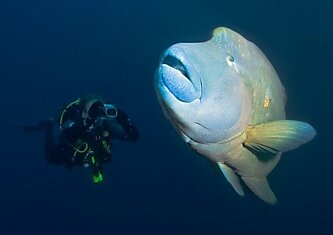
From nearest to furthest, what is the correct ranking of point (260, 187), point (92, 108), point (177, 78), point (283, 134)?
1. point (177, 78)
2. point (283, 134)
3. point (260, 187)
4. point (92, 108)

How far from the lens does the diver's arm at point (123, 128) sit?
229 inches

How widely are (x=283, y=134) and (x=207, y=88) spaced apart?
1.59 feet

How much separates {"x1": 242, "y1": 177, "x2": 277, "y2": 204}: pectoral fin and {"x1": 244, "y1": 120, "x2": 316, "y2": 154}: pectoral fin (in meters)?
0.72

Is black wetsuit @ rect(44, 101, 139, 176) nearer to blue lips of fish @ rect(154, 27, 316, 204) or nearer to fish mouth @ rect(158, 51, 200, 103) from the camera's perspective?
blue lips of fish @ rect(154, 27, 316, 204)

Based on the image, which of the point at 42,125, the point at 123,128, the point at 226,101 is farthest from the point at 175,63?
the point at 42,125

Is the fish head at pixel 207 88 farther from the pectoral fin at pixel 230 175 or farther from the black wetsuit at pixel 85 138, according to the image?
the black wetsuit at pixel 85 138

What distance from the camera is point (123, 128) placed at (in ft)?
19.3

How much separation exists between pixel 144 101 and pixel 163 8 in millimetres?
14900

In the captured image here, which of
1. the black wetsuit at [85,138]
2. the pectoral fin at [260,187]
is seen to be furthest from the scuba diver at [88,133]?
the pectoral fin at [260,187]

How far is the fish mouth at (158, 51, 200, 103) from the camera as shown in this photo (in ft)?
6.29

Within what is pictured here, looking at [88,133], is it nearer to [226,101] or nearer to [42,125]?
[226,101]

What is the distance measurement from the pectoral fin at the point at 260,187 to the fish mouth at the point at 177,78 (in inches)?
46.6

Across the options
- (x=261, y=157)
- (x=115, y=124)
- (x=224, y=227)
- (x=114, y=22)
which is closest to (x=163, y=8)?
(x=114, y=22)

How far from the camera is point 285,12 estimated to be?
70.0 ft
